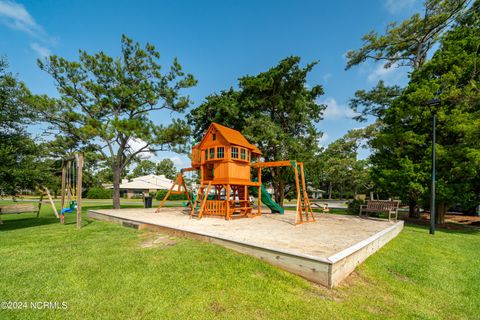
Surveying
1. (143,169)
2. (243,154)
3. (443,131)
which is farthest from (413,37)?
(143,169)

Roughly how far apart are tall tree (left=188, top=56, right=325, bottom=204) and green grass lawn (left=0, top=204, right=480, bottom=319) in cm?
1218

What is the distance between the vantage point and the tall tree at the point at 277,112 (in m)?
17.6

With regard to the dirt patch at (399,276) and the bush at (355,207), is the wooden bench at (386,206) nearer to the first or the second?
the bush at (355,207)

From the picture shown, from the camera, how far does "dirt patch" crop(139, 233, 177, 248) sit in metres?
6.43

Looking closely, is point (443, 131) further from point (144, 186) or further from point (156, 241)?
point (144, 186)

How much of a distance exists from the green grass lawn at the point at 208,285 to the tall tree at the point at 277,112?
40.0ft

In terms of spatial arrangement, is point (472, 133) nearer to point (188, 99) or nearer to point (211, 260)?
point (211, 260)

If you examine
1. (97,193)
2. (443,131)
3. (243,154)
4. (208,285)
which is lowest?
(97,193)

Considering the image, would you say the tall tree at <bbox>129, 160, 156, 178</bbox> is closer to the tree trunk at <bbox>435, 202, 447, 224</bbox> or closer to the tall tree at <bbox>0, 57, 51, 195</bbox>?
the tall tree at <bbox>0, 57, 51, 195</bbox>

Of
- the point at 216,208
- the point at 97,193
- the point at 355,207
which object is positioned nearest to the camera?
the point at 216,208

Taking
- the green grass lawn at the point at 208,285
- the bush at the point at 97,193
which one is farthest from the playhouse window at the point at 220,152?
the bush at the point at 97,193

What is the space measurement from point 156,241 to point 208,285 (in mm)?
3466

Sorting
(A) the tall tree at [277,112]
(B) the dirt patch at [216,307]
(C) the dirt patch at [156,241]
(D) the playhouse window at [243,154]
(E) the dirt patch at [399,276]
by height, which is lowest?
(E) the dirt patch at [399,276]

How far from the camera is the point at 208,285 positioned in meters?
4.07
